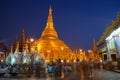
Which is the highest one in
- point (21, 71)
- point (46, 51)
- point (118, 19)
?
point (118, 19)

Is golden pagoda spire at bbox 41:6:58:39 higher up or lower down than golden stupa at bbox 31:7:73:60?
higher up

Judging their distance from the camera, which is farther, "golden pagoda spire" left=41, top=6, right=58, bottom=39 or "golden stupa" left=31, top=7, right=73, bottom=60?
"golden pagoda spire" left=41, top=6, right=58, bottom=39

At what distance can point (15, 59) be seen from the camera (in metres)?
49.8

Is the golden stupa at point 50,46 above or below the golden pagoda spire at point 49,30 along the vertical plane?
below

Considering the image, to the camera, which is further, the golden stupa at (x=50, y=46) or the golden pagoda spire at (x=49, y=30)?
the golden pagoda spire at (x=49, y=30)

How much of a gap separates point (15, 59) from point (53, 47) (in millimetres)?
31463

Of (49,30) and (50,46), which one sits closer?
(50,46)

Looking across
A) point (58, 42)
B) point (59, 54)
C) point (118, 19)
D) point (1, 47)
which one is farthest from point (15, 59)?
point (1, 47)

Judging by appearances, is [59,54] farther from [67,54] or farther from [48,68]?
[48,68]

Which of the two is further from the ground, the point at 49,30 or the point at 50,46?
the point at 49,30

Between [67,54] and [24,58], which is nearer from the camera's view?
[24,58]

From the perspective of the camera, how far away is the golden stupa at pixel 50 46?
7662 centimetres

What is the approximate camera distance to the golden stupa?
76.6 metres

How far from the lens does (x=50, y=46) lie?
79.9m
